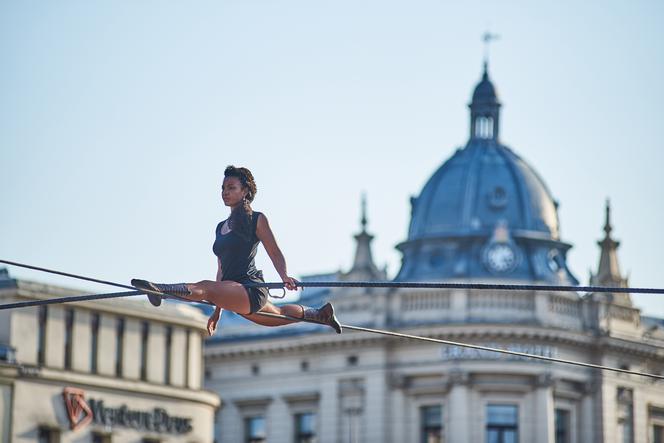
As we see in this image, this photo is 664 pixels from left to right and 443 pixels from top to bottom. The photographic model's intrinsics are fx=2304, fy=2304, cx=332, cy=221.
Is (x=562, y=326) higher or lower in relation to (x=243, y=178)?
higher

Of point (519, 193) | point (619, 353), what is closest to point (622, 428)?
point (619, 353)

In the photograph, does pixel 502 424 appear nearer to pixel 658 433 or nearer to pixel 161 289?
pixel 658 433

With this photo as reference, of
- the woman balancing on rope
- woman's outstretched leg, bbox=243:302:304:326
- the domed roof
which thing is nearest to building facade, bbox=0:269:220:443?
the domed roof

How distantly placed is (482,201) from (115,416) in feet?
93.2

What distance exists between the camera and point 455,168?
99750 millimetres

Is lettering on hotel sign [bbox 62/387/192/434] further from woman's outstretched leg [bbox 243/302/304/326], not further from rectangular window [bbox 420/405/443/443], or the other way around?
woman's outstretched leg [bbox 243/302/304/326]

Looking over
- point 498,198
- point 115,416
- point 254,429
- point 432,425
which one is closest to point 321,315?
point 115,416

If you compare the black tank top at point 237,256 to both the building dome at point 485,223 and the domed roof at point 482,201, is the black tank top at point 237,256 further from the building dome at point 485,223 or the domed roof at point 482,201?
the domed roof at point 482,201

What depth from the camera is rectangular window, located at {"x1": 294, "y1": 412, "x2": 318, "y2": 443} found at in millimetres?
97250

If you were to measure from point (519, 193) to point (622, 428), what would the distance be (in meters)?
11.0

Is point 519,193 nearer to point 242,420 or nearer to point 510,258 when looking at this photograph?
point 510,258

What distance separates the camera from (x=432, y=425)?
9319 centimetres

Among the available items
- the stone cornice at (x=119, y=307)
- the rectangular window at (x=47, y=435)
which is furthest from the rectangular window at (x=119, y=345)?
the rectangular window at (x=47, y=435)

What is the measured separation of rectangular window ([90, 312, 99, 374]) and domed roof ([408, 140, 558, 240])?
25677 mm
